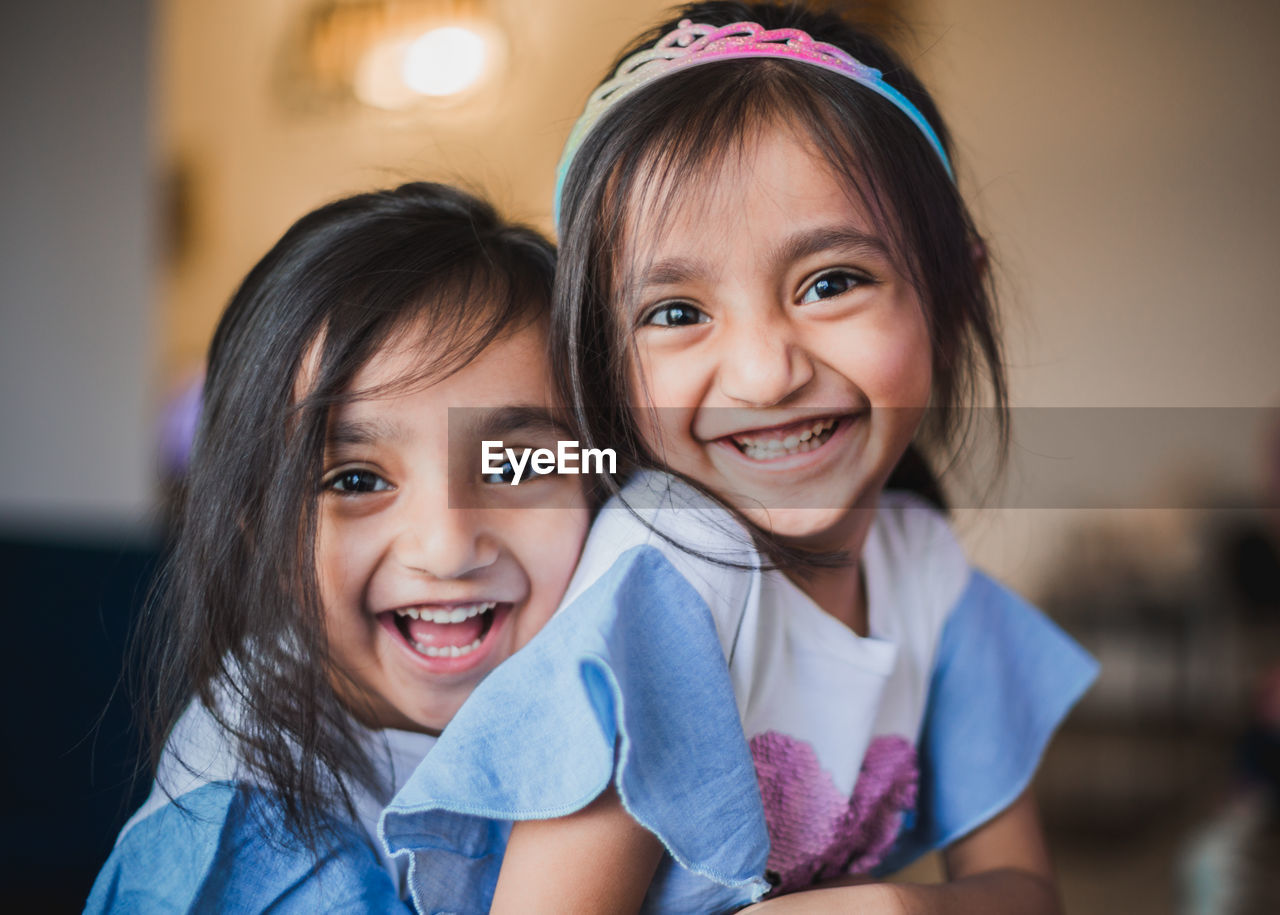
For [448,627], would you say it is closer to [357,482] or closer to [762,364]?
[357,482]

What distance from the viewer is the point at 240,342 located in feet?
2.23

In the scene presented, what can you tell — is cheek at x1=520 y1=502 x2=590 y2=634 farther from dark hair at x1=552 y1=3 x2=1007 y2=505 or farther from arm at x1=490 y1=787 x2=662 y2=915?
arm at x1=490 y1=787 x2=662 y2=915

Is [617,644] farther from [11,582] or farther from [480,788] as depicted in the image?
[11,582]

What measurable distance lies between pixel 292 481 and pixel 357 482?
0.04 metres

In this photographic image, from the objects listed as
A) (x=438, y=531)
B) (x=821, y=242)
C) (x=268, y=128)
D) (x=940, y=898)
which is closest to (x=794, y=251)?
(x=821, y=242)

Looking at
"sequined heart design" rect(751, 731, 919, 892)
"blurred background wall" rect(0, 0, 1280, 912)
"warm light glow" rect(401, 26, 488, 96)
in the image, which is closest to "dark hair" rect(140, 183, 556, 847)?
"sequined heart design" rect(751, 731, 919, 892)

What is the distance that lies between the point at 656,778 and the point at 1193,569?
108 inches

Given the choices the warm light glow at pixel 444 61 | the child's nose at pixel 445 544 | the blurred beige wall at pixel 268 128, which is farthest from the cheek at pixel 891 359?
the blurred beige wall at pixel 268 128

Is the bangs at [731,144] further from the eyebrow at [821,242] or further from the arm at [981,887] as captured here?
the arm at [981,887]

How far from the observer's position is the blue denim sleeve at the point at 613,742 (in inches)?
19.8

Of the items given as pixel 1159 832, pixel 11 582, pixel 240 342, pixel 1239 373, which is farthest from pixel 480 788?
pixel 1239 373

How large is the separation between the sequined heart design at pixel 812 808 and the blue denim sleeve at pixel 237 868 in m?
0.22

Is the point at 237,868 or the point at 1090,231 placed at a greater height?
the point at 1090,231

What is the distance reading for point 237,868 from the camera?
0.58m
